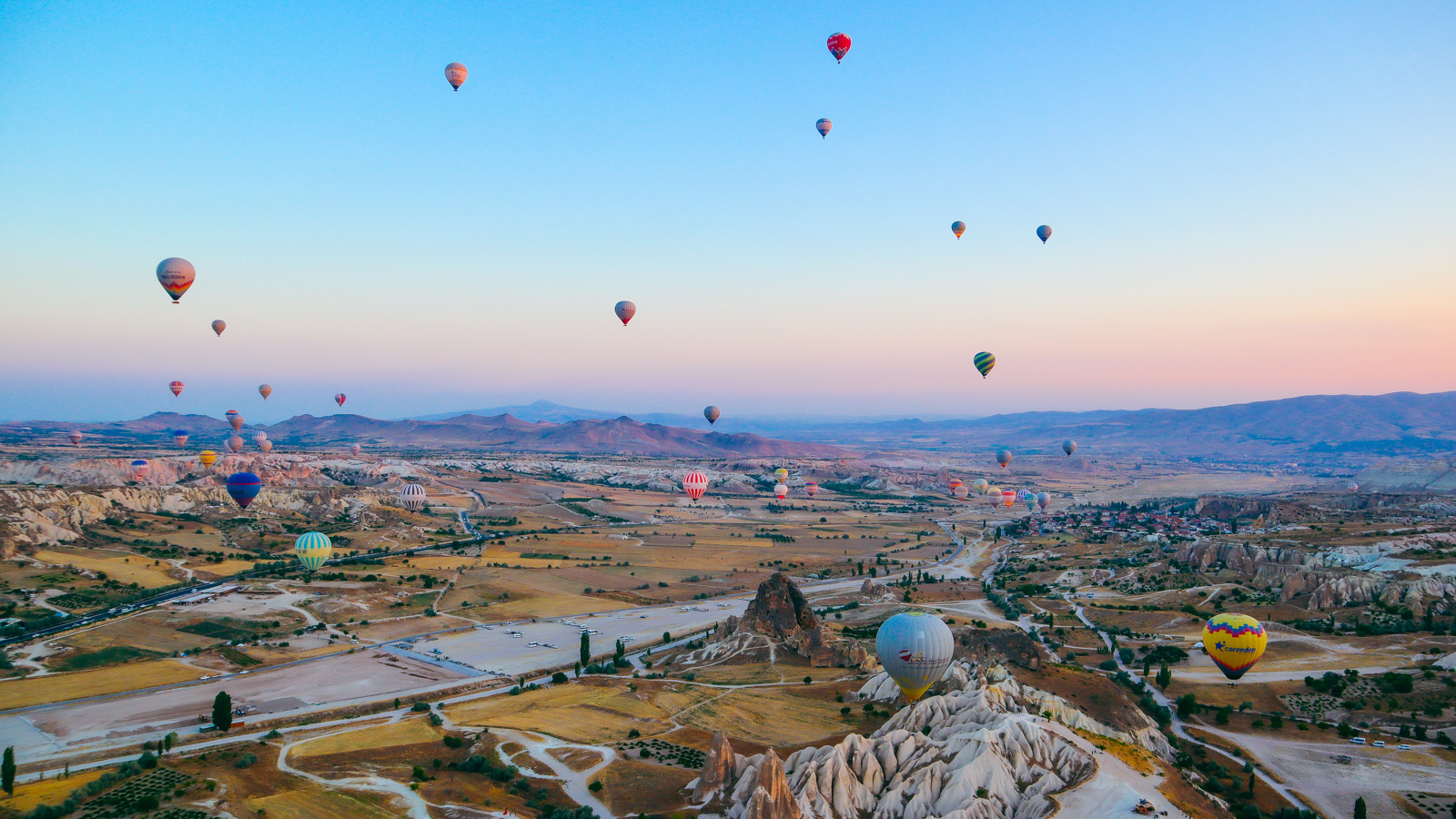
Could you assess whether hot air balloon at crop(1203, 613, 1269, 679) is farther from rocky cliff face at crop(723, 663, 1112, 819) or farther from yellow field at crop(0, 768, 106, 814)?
yellow field at crop(0, 768, 106, 814)

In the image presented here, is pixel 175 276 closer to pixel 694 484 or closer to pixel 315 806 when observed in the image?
pixel 315 806

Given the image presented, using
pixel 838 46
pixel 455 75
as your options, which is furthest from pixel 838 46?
pixel 455 75

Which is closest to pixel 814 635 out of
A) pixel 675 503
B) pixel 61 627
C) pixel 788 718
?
pixel 788 718

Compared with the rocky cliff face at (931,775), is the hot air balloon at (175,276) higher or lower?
higher

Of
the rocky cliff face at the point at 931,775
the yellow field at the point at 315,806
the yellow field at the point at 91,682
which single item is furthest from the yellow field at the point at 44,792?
the rocky cliff face at the point at 931,775

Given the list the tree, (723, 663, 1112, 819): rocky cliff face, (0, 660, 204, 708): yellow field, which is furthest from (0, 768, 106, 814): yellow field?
(723, 663, 1112, 819): rocky cliff face

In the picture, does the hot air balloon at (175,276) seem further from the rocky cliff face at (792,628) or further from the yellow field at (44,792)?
the rocky cliff face at (792,628)
